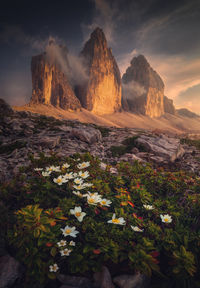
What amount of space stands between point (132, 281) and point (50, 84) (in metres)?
100

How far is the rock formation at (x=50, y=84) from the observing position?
84.6m

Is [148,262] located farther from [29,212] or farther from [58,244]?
[29,212]

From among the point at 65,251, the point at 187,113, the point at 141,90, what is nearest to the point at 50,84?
the point at 141,90

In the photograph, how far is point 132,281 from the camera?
1342mm

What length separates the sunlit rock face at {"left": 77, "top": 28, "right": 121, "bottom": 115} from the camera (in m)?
98.1

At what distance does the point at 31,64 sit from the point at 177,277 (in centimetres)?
11181

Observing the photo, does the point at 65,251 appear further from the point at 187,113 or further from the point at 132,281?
the point at 187,113

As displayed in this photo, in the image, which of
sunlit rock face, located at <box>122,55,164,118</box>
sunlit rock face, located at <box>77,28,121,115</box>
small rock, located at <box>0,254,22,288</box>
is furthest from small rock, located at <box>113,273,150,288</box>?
sunlit rock face, located at <box>122,55,164,118</box>

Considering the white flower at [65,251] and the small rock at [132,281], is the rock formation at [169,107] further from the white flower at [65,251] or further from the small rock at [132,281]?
the white flower at [65,251]

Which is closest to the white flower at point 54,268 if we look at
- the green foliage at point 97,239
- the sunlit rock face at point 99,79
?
the green foliage at point 97,239

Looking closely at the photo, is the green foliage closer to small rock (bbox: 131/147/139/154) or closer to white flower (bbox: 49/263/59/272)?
white flower (bbox: 49/263/59/272)

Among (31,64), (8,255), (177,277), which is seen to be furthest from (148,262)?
(31,64)

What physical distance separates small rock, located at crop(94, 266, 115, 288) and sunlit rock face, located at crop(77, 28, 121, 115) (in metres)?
99.0

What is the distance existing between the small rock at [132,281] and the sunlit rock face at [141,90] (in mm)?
129245
